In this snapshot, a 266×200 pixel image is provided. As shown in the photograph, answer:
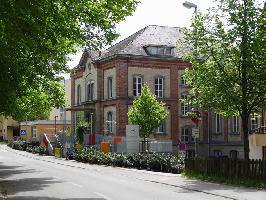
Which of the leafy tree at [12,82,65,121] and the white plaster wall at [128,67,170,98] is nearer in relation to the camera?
the leafy tree at [12,82,65,121]

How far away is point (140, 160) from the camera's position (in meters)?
34.6

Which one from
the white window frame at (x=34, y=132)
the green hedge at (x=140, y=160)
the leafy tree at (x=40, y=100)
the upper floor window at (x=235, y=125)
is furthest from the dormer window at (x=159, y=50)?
the white window frame at (x=34, y=132)

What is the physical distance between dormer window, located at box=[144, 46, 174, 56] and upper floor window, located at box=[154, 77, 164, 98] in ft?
9.29

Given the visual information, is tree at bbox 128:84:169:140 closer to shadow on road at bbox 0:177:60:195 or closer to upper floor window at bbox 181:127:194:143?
upper floor window at bbox 181:127:194:143

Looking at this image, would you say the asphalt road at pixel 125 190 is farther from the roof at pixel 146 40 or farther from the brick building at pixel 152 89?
the roof at pixel 146 40

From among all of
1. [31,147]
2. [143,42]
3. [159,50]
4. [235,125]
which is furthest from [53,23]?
[31,147]

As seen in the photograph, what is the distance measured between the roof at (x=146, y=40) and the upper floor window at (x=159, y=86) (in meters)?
3.24

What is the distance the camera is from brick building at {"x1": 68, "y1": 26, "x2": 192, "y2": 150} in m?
56.2

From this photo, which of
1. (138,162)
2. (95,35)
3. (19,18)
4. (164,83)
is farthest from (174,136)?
(19,18)

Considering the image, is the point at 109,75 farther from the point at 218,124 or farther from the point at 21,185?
the point at 21,185

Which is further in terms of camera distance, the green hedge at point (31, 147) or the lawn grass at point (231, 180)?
the green hedge at point (31, 147)

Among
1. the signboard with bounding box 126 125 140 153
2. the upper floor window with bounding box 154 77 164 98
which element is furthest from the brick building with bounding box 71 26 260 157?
the signboard with bounding box 126 125 140 153

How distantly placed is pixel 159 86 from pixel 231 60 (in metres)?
34.5

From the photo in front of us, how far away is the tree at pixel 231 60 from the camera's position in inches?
912
